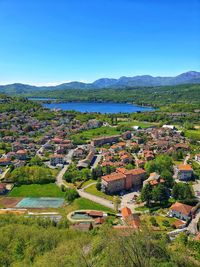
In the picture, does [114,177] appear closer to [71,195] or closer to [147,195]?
[147,195]

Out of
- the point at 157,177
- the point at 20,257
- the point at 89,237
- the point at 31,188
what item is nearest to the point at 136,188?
the point at 157,177

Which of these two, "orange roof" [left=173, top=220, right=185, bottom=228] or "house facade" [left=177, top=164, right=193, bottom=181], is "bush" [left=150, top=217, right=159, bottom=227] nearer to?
"orange roof" [left=173, top=220, right=185, bottom=228]

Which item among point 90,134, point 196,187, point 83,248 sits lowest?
point 196,187

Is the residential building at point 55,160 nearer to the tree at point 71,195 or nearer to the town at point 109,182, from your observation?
the town at point 109,182

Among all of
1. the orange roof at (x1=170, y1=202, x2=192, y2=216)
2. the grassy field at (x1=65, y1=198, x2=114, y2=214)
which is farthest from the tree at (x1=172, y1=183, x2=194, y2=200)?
the grassy field at (x1=65, y1=198, x2=114, y2=214)

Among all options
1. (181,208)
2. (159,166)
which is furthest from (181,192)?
(159,166)

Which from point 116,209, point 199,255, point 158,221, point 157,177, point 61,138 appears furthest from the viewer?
point 61,138

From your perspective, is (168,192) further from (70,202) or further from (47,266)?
(47,266)
